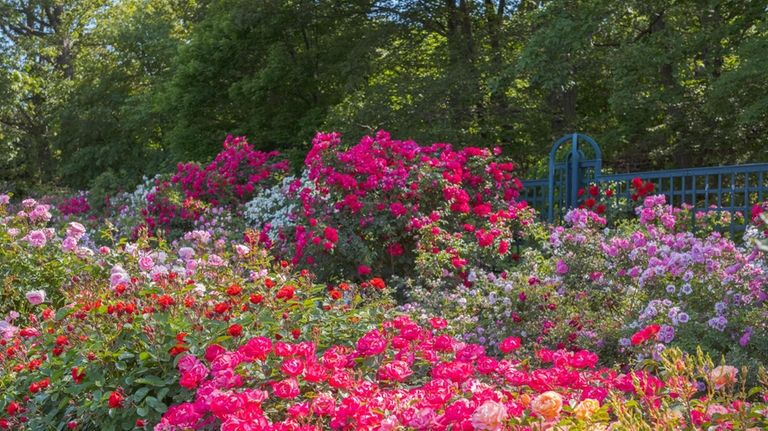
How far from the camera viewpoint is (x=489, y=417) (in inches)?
76.2

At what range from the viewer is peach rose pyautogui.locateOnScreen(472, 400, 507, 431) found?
1.94m

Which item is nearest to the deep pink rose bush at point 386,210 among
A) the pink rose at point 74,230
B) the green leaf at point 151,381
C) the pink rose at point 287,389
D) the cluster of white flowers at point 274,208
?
the cluster of white flowers at point 274,208

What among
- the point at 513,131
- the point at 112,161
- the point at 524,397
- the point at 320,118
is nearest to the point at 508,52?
the point at 513,131

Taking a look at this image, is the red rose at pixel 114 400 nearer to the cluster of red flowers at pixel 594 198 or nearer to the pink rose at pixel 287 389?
the pink rose at pixel 287 389

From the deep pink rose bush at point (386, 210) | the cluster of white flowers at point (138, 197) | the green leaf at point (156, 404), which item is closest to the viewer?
the green leaf at point (156, 404)

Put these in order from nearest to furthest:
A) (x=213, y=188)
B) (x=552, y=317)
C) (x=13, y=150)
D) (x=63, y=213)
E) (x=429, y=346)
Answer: (x=429, y=346) < (x=552, y=317) < (x=213, y=188) < (x=63, y=213) < (x=13, y=150)

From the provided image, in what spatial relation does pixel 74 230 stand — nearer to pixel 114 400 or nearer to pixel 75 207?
pixel 114 400

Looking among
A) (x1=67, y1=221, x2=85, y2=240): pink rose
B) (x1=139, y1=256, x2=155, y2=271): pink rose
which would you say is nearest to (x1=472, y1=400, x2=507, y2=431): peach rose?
(x1=139, y1=256, x2=155, y2=271): pink rose

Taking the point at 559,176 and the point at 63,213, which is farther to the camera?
the point at 63,213

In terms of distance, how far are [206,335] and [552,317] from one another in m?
2.38

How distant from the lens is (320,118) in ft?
46.5

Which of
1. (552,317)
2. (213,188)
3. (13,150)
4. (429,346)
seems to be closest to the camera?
(429,346)

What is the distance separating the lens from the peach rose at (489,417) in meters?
1.94

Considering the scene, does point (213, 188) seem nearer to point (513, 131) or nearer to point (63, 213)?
point (63, 213)
